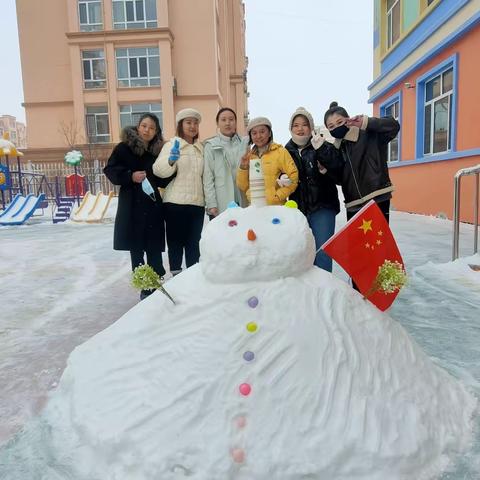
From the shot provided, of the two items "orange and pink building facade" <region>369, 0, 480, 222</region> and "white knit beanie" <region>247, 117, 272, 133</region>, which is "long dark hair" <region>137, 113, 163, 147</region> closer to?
"white knit beanie" <region>247, 117, 272, 133</region>

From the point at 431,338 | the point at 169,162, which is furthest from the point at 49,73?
the point at 431,338

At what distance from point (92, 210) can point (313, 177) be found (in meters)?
10.5

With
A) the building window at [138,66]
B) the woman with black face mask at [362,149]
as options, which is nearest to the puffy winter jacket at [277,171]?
the woman with black face mask at [362,149]

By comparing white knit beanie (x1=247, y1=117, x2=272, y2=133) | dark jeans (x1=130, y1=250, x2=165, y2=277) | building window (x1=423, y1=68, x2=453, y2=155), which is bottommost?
dark jeans (x1=130, y1=250, x2=165, y2=277)

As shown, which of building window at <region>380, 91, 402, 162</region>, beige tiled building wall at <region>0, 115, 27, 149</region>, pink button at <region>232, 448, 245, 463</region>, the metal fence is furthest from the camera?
Result: beige tiled building wall at <region>0, 115, 27, 149</region>

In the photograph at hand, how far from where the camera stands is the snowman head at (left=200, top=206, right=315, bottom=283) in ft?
6.46

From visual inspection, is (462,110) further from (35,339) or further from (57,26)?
(57,26)

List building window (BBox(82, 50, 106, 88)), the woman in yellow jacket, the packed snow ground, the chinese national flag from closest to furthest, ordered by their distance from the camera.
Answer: the chinese national flag
the packed snow ground
the woman in yellow jacket
building window (BBox(82, 50, 106, 88))

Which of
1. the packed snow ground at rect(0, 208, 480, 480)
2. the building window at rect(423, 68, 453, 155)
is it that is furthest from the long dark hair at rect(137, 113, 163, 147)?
the building window at rect(423, 68, 453, 155)

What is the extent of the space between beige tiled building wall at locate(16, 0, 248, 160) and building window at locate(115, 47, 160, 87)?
48 millimetres

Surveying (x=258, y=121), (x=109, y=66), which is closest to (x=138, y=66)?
(x=109, y=66)

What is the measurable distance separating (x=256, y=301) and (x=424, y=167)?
9.21 m

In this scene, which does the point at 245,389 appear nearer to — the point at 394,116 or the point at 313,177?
the point at 313,177

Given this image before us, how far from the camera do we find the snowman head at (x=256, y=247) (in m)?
1.97
